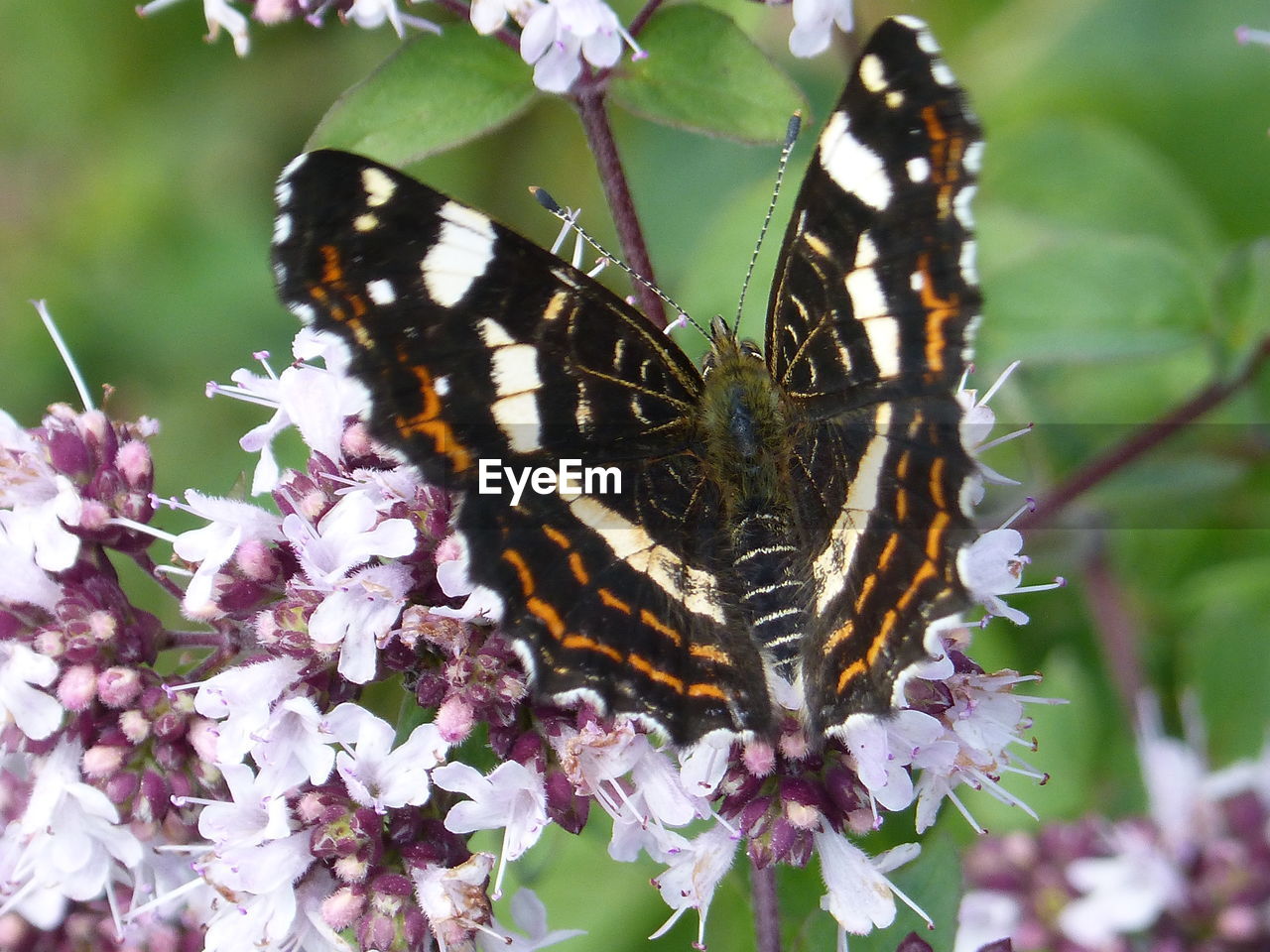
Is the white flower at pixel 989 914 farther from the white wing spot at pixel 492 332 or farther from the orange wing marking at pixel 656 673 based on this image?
the white wing spot at pixel 492 332

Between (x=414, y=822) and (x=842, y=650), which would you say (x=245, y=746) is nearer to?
(x=414, y=822)

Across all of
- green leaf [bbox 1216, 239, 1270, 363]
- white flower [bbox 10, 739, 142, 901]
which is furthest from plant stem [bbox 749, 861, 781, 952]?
green leaf [bbox 1216, 239, 1270, 363]

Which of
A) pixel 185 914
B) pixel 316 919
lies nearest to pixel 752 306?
pixel 316 919

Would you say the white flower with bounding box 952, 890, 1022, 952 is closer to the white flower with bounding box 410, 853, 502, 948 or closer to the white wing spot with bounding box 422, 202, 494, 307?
the white flower with bounding box 410, 853, 502, 948

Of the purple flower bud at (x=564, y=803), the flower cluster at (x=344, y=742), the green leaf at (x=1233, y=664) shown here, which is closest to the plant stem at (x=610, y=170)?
the flower cluster at (x=344, y=742)

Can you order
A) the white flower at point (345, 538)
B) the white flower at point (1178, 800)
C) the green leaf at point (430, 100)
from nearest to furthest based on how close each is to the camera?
the white flower at point (345, 538) → the green leaf at point (430, 100) → the white flower at point (1178, 800)
